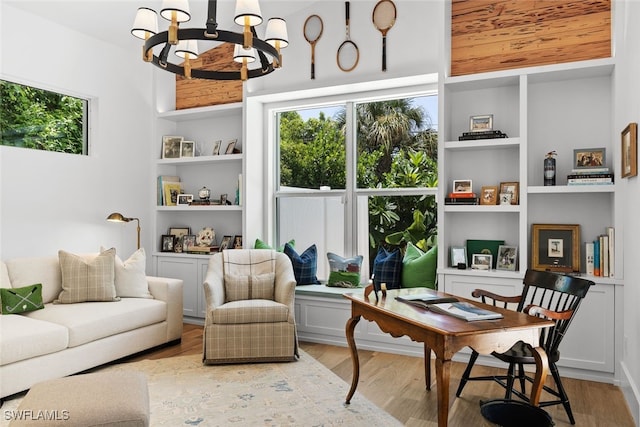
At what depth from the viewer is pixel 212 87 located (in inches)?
212

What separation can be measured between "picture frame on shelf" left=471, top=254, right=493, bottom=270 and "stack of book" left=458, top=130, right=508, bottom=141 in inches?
38.0

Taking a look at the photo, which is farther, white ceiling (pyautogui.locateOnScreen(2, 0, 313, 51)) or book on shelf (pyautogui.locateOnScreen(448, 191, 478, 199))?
white ceiling (pyautogui.locateOnScreen(2, 0, 313, 51))

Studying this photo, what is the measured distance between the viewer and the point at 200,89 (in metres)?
5.48

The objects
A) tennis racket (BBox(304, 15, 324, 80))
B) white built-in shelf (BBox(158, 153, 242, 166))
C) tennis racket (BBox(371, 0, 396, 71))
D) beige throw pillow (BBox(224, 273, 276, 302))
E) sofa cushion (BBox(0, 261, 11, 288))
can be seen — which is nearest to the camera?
sofa cushion (BBox(0, 261, 11, 288))

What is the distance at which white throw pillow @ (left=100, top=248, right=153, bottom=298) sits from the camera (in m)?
4.25

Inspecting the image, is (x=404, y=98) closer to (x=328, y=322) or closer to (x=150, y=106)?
(x=328, y=322)

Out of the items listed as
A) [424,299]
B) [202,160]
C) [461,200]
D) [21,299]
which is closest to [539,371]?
[424,299]

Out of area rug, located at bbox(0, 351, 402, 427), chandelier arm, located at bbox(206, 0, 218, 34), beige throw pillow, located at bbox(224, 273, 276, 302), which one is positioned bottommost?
area rug, located at bbox(0, 351, 402, 427)

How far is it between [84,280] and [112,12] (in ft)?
8.05

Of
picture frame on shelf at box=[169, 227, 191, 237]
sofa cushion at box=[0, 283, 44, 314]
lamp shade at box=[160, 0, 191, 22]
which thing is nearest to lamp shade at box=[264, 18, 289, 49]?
lamp shade at box=[160, 0, 191, 22]

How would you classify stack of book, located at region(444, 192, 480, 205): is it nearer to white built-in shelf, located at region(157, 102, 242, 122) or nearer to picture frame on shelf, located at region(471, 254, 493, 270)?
picture frame on shelf, located at region(471, 254, 493, 270)

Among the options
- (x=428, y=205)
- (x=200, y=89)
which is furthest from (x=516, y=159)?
(x=200, y=89)

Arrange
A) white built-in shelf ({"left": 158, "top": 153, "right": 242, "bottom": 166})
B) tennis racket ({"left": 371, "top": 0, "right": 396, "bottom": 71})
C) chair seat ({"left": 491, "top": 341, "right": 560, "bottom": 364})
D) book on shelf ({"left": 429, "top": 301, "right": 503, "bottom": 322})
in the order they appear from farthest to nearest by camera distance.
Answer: white built-in shelf ({"left": 158, "top": 153, "right": 242, "bottom": 166})
tennis racket ({"left": 371, "top": 0, "right": 396, "bottom": 71})
chair seat ({"left": 491, "top": 341, "right": 560, "bottom": 364})
book on shelf ({"left": 429, "top": 301, "right": 503, "bottom": 322})

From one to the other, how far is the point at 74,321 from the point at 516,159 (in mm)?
3650
